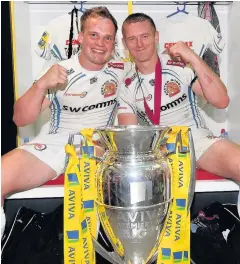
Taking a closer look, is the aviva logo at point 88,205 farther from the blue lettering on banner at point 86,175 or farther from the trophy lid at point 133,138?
the trophy lid at point 133,138

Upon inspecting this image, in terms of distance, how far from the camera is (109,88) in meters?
1.73

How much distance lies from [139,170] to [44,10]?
1.47 m

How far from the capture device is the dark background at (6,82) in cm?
196

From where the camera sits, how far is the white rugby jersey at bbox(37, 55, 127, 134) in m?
1.70

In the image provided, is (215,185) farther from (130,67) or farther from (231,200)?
(130,67)

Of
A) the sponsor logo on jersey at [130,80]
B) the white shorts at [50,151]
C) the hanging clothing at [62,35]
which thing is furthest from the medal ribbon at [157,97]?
the hanging clothing at [62,35]

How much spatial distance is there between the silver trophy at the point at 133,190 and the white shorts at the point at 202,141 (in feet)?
1.42

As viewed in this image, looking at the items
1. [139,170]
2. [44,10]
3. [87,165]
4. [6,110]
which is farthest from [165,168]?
[44,10]

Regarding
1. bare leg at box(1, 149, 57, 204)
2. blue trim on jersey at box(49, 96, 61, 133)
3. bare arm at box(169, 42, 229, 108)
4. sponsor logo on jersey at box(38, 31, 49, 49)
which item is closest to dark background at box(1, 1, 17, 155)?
sponsor logo on jersey at box(38, 31, 49, 49)

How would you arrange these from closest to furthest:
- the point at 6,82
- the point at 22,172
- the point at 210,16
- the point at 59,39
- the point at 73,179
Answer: the point at 73,179, the point at 22,172, the point at 6,82, the point at 59,39, the point at 210,16

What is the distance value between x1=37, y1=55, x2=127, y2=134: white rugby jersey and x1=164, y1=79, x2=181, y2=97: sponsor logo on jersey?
0.66ft

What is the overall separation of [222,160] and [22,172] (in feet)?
2.32

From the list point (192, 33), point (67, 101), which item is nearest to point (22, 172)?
point (67, 101)

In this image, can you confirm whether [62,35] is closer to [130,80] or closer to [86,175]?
[130,80]
